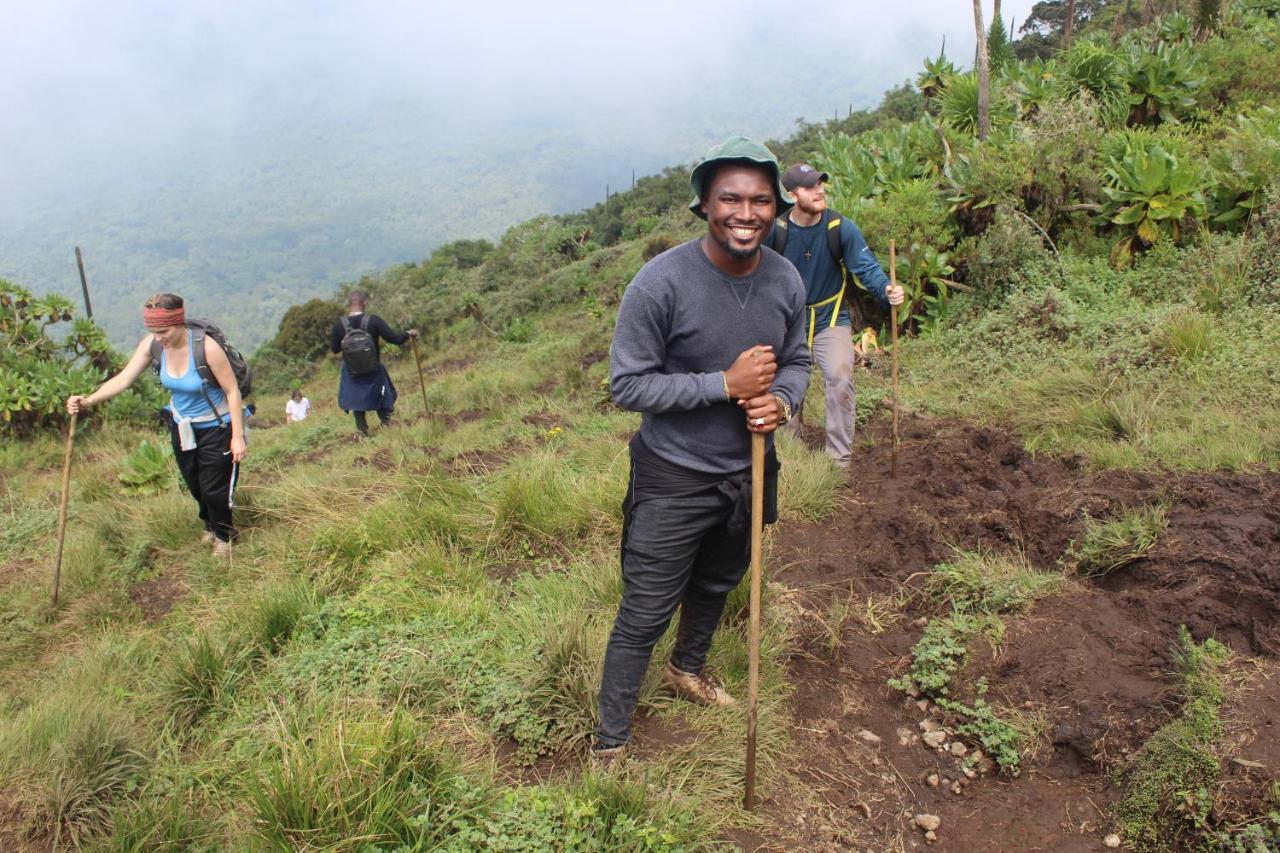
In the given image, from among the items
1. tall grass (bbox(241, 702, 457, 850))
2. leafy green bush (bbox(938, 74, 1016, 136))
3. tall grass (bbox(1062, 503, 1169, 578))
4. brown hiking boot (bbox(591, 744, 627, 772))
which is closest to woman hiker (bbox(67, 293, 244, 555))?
tall grass (bbox(241, 702, 457, 850))

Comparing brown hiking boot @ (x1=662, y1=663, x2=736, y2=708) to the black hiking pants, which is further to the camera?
brown hiking boot @ (x1=662, y1=663, x2=736, y2=708)

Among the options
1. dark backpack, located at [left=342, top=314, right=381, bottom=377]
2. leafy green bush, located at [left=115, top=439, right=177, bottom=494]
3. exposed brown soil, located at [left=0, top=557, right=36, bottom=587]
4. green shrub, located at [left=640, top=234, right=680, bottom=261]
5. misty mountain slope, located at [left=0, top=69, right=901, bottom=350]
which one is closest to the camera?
exposed brown soil, located at [left=0, top=557, right=36, bottom=587]

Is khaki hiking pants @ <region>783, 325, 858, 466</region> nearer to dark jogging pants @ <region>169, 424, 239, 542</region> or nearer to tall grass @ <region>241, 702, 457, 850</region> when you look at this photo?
tall grass @ <region>241, 702, 457, 850</region>

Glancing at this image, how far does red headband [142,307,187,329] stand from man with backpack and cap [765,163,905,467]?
383cm

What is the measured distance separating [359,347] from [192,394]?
3.43 m

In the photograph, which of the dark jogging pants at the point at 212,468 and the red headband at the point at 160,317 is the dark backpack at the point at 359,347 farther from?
the red headband at the point at 160,317

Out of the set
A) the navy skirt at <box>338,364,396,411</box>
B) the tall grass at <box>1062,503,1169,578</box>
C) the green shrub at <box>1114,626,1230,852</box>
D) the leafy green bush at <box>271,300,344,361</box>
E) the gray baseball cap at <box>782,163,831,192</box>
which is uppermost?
the leafy green bush at <box>271,300,344,361</box>

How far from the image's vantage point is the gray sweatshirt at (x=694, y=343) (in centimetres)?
249

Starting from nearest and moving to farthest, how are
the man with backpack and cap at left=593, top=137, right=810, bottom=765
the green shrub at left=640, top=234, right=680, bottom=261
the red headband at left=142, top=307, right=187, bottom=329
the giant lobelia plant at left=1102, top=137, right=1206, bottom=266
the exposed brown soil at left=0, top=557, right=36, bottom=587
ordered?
the man with backpack and cap at left=593, top=137, right=810, bottom=765, the red headband at left=142, top=307, right=187, bottom=329, the exposed brown soil at left=0, top=557, right=36, bottom=587, the giant lobelia plant at left=1102, top=137, right=1206, bottom=266, the green shrub at left=640, top=234, right=680, bottom=261

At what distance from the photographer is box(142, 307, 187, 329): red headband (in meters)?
4.88

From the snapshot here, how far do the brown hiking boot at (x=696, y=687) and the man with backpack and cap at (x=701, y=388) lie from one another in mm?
449

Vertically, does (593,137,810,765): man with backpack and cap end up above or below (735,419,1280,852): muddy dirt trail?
above

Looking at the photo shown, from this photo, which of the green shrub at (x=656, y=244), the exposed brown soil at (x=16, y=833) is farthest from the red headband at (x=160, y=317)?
the green shrub at (x=656, y=244)

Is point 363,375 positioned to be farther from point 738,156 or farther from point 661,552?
point 738,156
